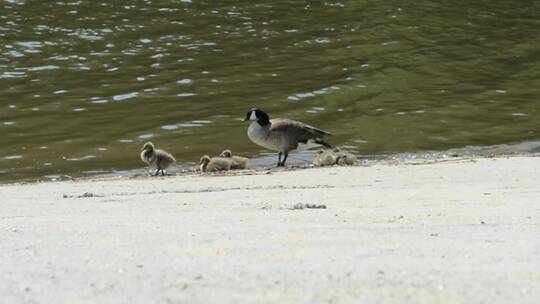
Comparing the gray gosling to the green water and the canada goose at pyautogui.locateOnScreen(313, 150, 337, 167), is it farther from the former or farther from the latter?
the green water

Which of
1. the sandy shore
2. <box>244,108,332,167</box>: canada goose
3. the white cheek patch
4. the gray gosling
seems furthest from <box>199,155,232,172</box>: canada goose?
the sandy shore

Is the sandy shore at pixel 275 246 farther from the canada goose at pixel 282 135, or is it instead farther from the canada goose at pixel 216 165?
the canada goose at pixel 282 135

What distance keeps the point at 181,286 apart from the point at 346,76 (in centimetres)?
1875

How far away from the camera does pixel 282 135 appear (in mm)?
14508

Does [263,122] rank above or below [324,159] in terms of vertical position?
above

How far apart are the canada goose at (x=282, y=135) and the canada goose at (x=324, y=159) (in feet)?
0.98

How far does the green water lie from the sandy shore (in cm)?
595

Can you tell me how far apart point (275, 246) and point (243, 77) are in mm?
17216

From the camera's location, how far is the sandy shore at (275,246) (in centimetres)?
444

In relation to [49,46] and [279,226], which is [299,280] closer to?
[279,226]

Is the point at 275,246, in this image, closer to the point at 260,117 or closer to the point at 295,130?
the point at 295,130

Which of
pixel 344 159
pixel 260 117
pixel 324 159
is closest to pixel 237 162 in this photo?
pixel 260 117

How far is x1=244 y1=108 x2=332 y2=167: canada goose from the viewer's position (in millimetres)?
14516

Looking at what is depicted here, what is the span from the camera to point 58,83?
21578mm
